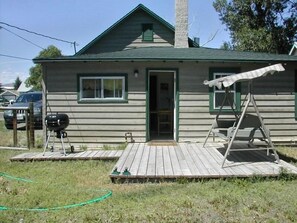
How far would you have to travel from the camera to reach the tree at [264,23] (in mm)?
22703

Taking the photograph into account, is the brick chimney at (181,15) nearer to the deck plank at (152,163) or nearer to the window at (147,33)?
the window at (147,33)

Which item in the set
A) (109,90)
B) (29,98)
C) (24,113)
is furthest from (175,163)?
(29,98)

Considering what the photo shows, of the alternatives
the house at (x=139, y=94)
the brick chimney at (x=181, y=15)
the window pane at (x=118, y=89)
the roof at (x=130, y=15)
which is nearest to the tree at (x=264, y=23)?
the roof at (x=130, y=15)

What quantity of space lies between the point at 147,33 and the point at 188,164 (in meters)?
8.95

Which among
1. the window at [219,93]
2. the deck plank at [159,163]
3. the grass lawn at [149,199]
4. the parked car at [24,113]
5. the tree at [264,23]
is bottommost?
the grass lawn at [149,199]

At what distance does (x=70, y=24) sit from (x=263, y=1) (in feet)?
51.2

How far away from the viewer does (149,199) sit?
4.88 m

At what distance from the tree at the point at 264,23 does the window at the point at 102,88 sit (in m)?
15.4

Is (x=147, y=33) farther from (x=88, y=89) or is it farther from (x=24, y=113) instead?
(x=24, y=113)

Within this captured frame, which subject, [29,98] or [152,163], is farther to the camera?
[29,98]

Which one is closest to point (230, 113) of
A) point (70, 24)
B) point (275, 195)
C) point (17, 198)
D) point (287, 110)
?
point (287, 110)

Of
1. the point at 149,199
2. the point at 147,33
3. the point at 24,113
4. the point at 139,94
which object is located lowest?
the point at 149,199

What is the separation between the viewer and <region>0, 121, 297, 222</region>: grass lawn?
13.8ft

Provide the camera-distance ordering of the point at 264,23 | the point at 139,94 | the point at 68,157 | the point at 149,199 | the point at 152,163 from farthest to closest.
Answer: the point at 264,23, the point at 139,94, the point at 68,157, the point at 152,163, the point at 149,199
